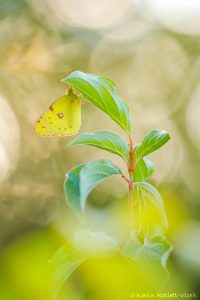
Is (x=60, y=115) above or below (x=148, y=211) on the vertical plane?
above

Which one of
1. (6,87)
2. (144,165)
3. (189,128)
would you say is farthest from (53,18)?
(144,165)

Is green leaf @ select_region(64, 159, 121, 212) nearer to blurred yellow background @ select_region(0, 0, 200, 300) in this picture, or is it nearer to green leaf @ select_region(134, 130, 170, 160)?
green leaf @ select_region(134, 130, 170, 160)

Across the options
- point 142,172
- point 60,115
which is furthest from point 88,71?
point 142,172

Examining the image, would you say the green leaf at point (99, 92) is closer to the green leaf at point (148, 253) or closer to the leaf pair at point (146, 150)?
the leaf pair at point (146, 150)

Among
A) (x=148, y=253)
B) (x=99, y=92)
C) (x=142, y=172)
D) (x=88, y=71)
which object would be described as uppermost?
(x=88, y=71)

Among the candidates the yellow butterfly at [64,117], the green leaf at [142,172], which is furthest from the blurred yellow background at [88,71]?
the green leaf at [142,172]

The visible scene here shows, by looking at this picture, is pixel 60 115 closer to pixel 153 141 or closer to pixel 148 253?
pixel 153 141
